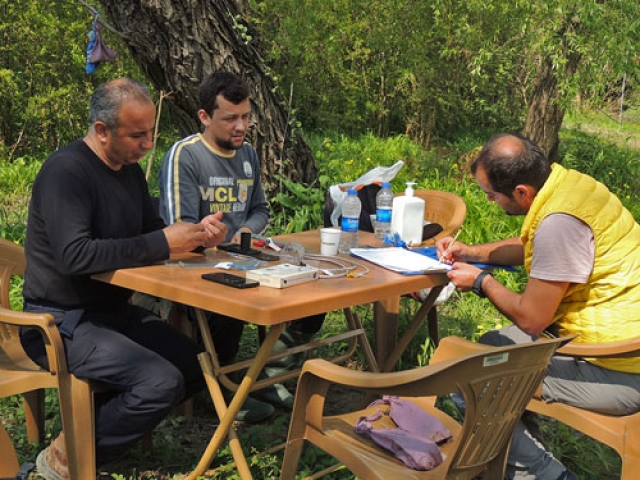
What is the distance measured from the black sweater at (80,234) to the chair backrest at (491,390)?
4.63 feet

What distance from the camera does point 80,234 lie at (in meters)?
2.86

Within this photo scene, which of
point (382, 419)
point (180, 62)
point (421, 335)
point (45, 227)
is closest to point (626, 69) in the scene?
point (421, 335)

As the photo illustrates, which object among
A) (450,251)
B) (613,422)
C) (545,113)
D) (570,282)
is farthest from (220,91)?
(545,113)

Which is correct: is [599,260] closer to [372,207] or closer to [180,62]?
[372,207]

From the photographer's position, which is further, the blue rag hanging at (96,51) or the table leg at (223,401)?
the blue rag hanging at (96,51)

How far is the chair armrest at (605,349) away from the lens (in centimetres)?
263

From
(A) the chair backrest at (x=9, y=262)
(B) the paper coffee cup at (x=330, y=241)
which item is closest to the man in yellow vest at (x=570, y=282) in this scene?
(B) the paper coffee cup at (x=330, y=241)

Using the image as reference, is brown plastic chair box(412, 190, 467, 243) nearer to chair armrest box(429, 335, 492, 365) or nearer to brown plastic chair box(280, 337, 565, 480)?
chair armrest box(429, 335, 492, 365)

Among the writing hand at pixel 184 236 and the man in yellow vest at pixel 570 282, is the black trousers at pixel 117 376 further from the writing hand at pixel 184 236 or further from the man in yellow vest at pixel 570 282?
the man in yellow vest at pixel 570 282

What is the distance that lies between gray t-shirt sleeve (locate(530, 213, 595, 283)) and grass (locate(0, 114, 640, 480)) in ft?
4.19

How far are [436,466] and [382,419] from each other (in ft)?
1.27

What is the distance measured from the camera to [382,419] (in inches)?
109

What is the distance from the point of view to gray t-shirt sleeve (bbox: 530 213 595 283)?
9.02ft

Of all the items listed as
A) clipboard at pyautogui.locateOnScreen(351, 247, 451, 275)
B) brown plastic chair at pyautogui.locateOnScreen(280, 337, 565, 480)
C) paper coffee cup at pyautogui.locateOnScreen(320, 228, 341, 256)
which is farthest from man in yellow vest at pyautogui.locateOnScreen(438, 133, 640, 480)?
paper coffee cup at pyautogui.locateOnScreen(320, 228, 341, 256)
